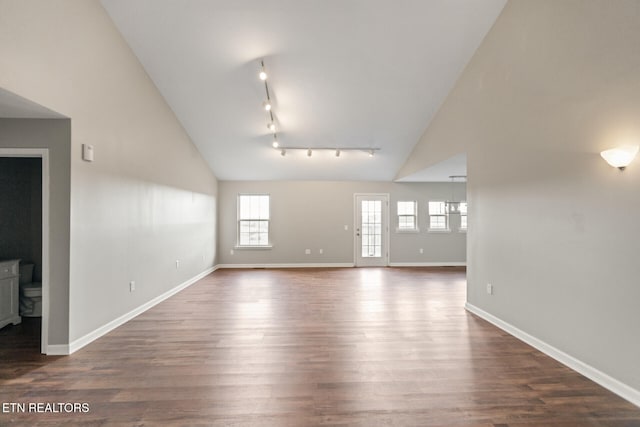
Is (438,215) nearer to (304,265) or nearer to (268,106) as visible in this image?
(304,265)

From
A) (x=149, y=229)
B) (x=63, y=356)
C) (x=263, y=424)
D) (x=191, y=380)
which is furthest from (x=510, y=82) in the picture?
(x=63, y=356)

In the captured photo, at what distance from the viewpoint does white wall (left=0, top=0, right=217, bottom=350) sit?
8.86ft

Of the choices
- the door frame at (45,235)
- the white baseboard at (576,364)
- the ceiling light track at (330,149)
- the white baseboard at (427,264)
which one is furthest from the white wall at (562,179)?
the door frame at (45,235)

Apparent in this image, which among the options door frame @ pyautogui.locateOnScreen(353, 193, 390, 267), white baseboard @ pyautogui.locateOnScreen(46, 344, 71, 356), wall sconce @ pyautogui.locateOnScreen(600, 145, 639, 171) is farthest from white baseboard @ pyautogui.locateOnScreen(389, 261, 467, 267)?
white baseboard @ pyautogui.locateOnScreen(46, 344, 71, 356)

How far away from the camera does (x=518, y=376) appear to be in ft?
8.77

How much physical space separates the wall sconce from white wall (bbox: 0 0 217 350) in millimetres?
4545

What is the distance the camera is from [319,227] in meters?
8.83

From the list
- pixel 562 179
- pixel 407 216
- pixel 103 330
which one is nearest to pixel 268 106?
pixel 103 330

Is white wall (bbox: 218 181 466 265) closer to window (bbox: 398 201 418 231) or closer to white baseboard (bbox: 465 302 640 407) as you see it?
window (bbox: 398 201 418 231)

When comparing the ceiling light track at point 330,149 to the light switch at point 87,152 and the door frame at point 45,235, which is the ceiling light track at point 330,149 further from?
the door frame at point 45,235

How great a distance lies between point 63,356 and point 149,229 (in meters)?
2.01

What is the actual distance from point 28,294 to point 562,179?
244 inches

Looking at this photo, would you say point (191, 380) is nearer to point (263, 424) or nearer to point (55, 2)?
point (263, 424)

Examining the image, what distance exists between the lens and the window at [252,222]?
8781mm
